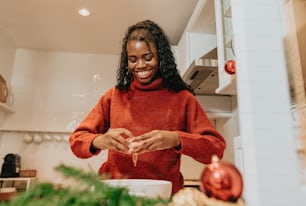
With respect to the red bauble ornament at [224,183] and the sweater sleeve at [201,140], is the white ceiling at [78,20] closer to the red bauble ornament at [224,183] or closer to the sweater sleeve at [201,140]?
the sweater sleeve at [201,140]

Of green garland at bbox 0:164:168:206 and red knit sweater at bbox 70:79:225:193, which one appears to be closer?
green garland at bbox 0:164:168:206

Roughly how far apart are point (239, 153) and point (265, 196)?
3.7 inches

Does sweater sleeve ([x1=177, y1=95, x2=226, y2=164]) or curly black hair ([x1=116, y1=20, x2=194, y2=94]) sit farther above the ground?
curly black hair ([x1=116, y1=20, x2=194, y2=94])

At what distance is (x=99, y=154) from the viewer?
1.65 feet

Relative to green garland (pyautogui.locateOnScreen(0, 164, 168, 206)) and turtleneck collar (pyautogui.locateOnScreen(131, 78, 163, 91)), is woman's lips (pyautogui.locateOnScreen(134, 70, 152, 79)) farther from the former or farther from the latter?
green garland (pyautogui.locateOnScreen(0, 164, 168, 206))

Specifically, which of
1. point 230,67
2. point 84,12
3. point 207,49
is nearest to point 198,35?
point 207,49

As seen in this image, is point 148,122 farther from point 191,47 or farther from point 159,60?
point 191,47

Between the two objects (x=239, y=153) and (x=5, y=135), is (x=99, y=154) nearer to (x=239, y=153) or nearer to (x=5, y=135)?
(x=239, y=153)

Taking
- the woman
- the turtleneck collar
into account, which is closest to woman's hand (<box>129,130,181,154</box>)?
the woman

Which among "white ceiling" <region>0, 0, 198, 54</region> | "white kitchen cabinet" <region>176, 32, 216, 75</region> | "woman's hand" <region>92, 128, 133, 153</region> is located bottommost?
"woman's hand" <region>92, 128, 133, 153</region>

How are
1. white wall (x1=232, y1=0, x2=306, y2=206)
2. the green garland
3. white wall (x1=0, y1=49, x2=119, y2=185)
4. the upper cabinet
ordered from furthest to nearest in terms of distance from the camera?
white wall (x1=0, y1=49, x2=119, y2=185), the upper cabinet, white wall (x1=232, y1=0, x2=306, y2=206), the green garland

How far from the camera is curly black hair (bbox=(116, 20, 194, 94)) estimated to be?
1.81ft

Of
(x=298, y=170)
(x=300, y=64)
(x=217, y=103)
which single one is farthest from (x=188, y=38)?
(x=298, y=170)

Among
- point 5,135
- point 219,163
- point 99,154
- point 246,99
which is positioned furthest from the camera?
point 5,135
